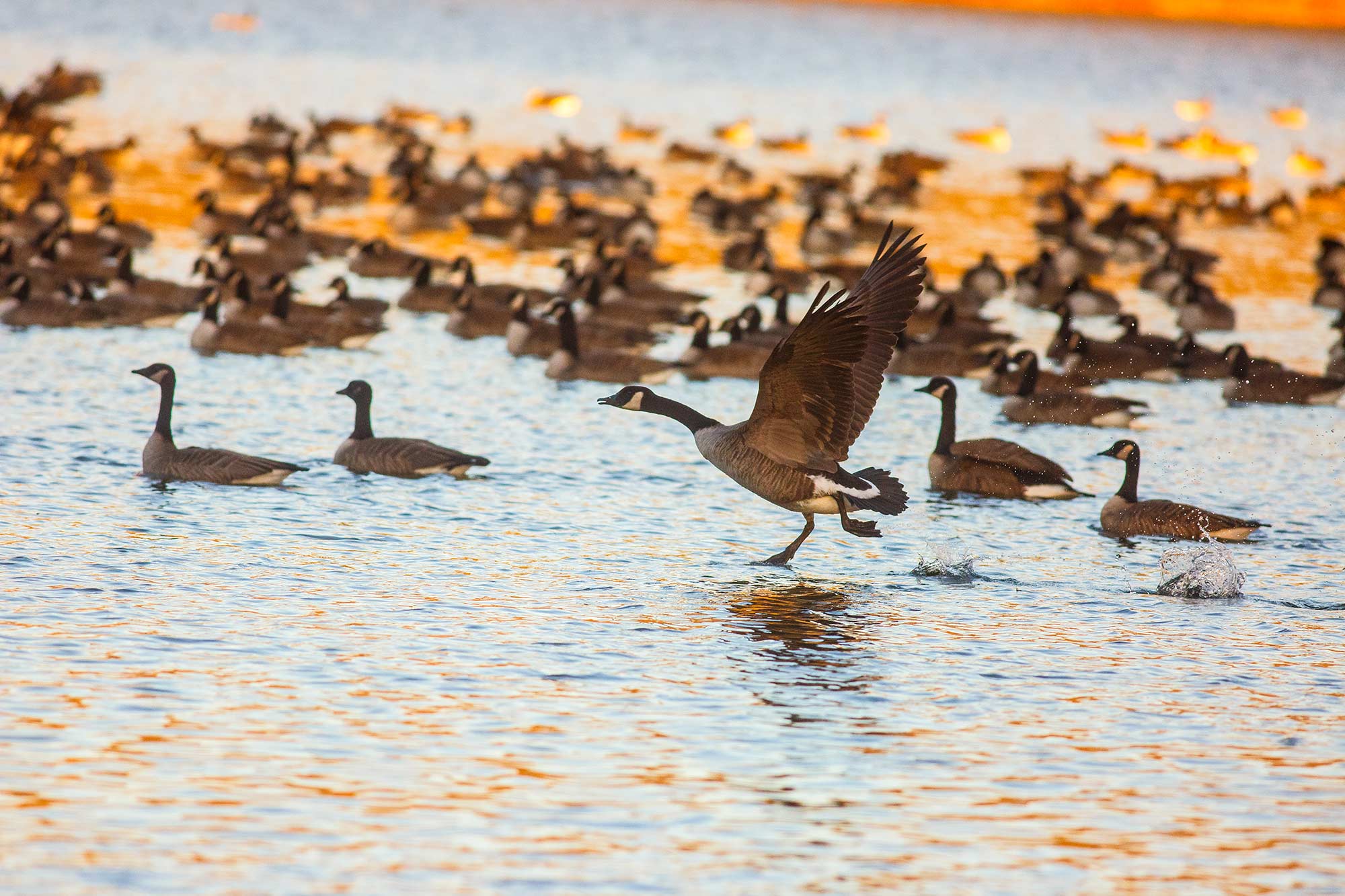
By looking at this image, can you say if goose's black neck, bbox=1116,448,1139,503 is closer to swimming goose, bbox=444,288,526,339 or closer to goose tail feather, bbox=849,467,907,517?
goose tail feather, bbox=849,467,907,517

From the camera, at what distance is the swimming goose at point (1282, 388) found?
21078mm

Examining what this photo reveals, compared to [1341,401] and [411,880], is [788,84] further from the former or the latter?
[411,880]

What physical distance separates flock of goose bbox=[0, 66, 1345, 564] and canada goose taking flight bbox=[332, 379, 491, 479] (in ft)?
0.08

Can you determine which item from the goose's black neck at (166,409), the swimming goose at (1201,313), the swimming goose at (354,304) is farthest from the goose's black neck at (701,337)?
the swimming goose at (1201,313)

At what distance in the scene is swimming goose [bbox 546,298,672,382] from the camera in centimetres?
2097

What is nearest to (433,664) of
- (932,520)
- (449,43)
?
(932,520)

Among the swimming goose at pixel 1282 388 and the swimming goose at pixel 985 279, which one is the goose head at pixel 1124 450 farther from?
the swimming goose at pixel 985 279

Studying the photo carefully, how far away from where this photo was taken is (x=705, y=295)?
26906 mm

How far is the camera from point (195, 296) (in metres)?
23.5

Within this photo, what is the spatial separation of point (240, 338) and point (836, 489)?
1038 centimetres

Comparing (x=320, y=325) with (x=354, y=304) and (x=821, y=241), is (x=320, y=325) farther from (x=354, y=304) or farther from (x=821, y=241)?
(x=821, y=241)

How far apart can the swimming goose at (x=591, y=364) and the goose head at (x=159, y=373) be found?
19.5ft

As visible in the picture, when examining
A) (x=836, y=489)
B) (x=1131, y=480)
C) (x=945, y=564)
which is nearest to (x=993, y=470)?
(x=1131, y=480)

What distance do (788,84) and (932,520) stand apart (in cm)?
6965
